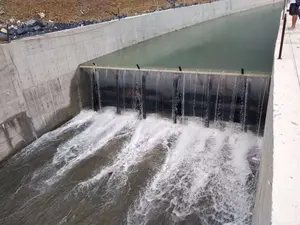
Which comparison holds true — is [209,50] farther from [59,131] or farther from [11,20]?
[11,20]

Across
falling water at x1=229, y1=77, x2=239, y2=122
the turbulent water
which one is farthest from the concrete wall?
falling water at x1=229, y1=77, x2=239, y2=122

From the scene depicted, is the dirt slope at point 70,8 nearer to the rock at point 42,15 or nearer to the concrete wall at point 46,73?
the rock at point 42,15

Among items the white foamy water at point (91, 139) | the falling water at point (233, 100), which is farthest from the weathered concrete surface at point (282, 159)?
the white foamy water at point (91, 139)

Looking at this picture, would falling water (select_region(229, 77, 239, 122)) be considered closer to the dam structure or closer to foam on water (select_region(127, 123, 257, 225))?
the dam structure

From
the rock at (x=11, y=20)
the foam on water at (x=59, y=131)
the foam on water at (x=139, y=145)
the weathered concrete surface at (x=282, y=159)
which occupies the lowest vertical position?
the foam on water at (x=139, y=145)

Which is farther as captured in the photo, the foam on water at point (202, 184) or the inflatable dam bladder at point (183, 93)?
the inflatable dam bladder at point (183, 93)

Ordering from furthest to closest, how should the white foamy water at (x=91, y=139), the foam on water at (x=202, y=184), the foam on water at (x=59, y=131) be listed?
1. the foam on water at (x=59, y=131)
2. the white foamy water at (x=91, y=139)
3. the foam on water at (x=202, y=184)

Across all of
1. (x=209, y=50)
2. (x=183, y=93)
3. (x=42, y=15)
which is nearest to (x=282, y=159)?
(x=183, y=93)

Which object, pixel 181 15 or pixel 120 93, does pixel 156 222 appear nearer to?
pixel 120 93
